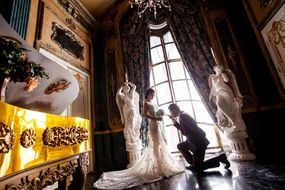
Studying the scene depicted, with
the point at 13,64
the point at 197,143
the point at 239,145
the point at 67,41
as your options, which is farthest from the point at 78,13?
the point at 239,145

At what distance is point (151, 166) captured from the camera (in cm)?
243

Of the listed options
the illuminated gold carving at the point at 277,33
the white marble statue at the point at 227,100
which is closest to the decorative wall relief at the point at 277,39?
the illuminated gold carving at the point at 277,33

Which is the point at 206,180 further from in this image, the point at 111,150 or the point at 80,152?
the point at 111,150

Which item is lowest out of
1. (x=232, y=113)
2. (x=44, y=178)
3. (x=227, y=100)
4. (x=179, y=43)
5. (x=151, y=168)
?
(x=151, y=168)

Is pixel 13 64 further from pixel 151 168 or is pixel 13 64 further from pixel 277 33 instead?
pixel 277 33

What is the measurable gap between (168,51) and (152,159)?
10.7 ft

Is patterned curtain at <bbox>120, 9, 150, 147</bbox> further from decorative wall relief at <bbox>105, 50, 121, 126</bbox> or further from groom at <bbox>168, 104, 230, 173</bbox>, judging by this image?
groom at <bbox>168, 104, 230, 173</bbox>

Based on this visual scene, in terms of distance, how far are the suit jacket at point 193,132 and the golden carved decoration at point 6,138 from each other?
6.86 ft

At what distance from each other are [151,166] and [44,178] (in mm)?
1784

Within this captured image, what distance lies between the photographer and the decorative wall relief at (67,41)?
3368mm

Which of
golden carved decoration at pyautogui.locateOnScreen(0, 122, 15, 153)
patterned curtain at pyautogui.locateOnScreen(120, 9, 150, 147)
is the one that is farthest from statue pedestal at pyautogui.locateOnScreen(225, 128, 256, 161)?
golden carved decoration at pyautogui.locateOnScreen(0, 122, 15, 153)

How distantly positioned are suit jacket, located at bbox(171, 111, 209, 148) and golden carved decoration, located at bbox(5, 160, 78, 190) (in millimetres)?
1653

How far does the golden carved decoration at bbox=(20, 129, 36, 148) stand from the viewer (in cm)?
74

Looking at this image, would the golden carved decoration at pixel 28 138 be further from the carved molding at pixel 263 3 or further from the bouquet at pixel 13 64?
the carved molding at pixel 263 3
